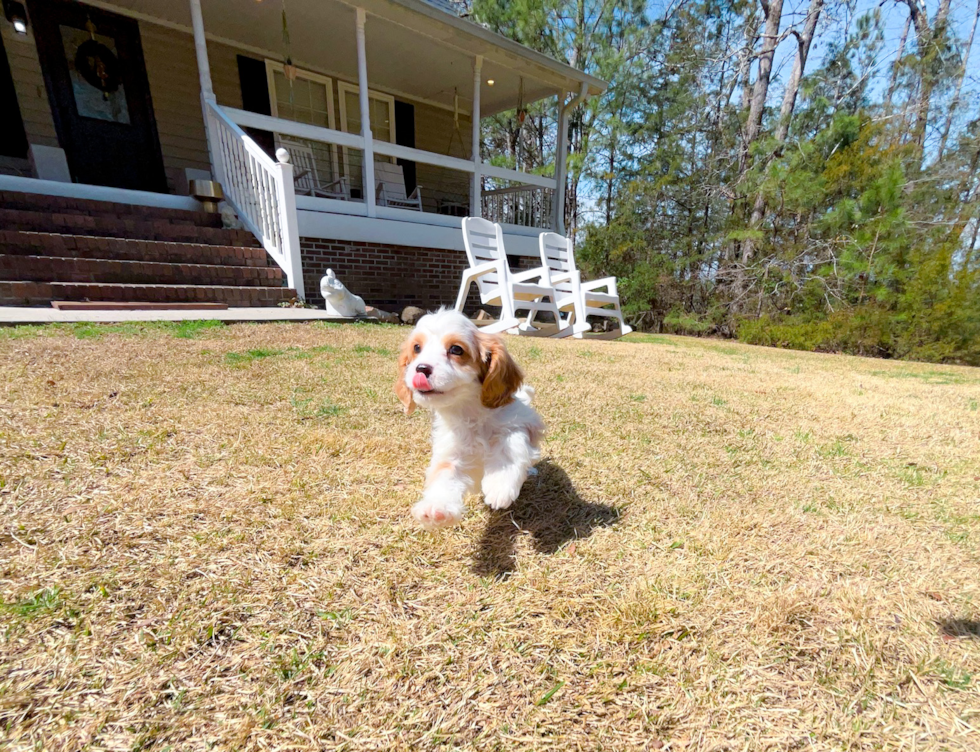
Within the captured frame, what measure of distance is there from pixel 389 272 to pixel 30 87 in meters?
6.21

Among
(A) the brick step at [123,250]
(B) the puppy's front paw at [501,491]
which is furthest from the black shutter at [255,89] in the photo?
(B) the puppy's front paw at [501,491]

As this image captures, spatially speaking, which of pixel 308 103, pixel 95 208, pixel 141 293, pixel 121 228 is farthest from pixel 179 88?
pixel 141 293

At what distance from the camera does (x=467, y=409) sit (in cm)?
183

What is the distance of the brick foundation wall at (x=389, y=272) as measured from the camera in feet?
25.4

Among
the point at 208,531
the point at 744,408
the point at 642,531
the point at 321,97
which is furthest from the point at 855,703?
the point at 321,97

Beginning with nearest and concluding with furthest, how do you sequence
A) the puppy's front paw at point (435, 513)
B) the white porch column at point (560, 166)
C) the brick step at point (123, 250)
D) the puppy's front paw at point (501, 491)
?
the puppy's front paw at point (435, 513), the puppy's front paw at point (501, 491), the brick step at point (123, 250), the white porch column at point (560, 166)

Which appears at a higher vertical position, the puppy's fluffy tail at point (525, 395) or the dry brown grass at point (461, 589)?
the puppy's fluffy tail at point (525, 395)

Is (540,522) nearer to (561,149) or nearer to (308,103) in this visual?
(561,149)

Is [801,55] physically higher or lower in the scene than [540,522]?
higher

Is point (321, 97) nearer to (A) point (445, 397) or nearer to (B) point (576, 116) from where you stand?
(B) point (576, 116)

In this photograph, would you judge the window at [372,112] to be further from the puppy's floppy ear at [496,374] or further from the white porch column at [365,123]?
the puppy's floppy ear at [496,374]

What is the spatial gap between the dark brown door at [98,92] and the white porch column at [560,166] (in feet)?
26.9

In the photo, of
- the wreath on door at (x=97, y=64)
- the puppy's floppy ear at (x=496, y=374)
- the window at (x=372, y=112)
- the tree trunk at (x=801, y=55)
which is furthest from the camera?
the tree trunk at (x=801, y=55)

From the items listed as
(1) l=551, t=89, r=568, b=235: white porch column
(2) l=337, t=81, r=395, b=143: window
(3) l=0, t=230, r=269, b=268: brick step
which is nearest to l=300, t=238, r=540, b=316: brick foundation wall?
(3) l=0, t=230, r=269, b=268: brick step
